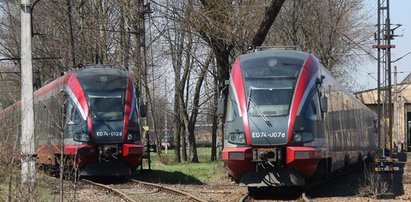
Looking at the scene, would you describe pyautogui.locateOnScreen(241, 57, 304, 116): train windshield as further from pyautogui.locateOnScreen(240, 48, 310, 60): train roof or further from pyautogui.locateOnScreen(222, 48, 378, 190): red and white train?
pyautogui.locateOnScreen(240, 48, 310, 60): train roof

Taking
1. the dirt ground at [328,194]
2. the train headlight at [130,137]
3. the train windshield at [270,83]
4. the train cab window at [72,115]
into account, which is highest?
the train windshield at [270,83]

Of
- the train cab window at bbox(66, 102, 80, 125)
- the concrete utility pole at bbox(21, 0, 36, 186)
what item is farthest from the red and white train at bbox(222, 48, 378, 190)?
the train cab window at bbox(66, 102, 80, 125)

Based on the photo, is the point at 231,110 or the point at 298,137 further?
the point at 231,110

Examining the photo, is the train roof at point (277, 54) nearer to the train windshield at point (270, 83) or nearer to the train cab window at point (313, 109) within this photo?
the train windshield at point (270, 83)

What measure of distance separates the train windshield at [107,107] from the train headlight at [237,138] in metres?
5.57

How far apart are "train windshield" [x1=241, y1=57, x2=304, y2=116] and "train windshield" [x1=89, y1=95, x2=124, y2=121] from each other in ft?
18.2

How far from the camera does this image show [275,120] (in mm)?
14578

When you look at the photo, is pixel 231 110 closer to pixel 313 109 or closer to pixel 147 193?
pixel 313 109

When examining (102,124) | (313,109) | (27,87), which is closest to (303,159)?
(313,109)

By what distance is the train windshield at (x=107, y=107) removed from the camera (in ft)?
64.1

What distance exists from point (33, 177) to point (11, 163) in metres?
0.42

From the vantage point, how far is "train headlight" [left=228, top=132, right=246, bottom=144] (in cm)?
1468


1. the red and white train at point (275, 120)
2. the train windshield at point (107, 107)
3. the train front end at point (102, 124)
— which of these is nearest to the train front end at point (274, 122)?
the red and white train at point (275, 120)

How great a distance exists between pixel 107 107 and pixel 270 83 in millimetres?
6291
